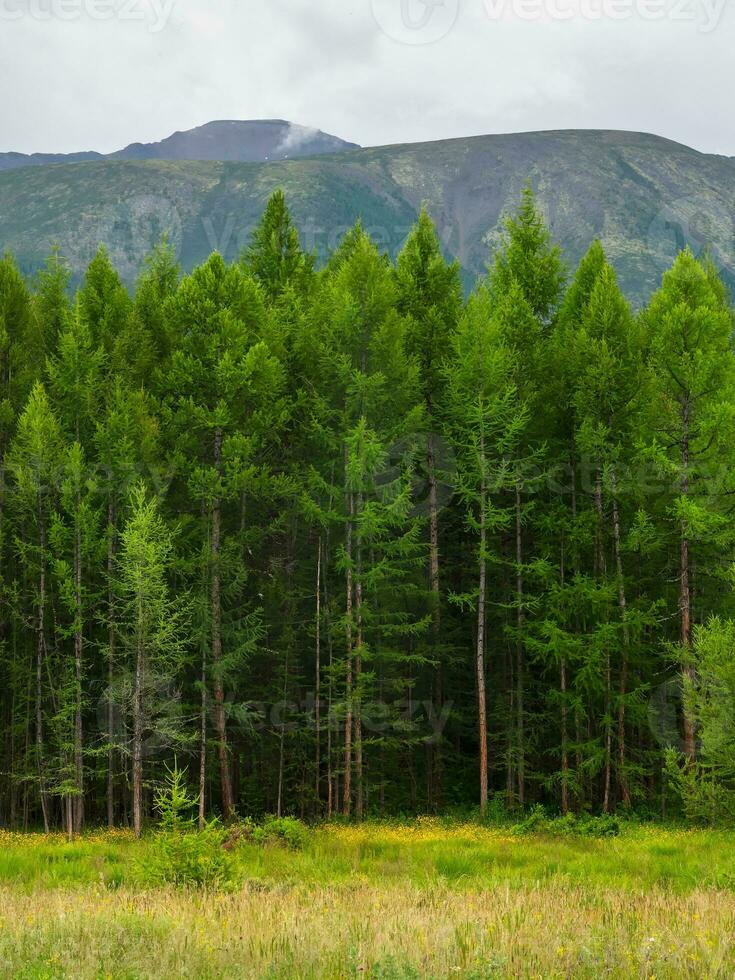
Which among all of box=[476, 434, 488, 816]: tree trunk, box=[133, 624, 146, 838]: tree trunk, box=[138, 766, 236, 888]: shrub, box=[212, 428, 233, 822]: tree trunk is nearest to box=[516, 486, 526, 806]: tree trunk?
box=[476, 434, 488, 816]: tree trunk

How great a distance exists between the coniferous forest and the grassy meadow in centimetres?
706

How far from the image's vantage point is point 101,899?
8.69 metres

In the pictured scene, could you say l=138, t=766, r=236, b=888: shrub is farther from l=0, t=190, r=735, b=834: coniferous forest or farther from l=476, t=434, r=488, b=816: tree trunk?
l=476, t=434, r=488, b=816: tree trunk

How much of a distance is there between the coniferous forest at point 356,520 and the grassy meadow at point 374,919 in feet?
23.2

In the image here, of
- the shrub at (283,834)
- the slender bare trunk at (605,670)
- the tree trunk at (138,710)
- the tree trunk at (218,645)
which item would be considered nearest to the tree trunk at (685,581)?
the slender bare trunk at (605,670)

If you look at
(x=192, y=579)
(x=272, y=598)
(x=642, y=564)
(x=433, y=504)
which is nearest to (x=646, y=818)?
(x=642, y=564)

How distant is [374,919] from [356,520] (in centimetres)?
1337

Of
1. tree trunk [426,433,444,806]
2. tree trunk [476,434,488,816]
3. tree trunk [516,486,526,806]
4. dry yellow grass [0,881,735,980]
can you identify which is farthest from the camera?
tree trunk [426,433,444,806]

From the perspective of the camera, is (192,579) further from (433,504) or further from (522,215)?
(522,215)

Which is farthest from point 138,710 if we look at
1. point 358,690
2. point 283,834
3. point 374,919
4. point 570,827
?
point 374,919

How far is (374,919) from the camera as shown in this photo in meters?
7.09

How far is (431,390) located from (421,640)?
24.4 feet

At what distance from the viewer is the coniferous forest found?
20.2m

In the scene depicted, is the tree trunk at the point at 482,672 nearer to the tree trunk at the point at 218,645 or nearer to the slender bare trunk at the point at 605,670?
the slender bare trunk at the point at 605,670
